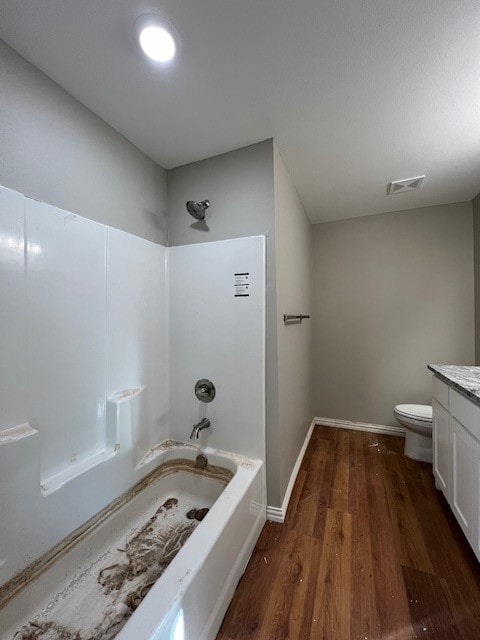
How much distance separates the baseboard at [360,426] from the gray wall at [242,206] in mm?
1514

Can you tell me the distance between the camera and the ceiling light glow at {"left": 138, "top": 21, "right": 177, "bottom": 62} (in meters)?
0.89

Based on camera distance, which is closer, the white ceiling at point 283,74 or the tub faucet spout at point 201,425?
the white ceiling at point 283,74

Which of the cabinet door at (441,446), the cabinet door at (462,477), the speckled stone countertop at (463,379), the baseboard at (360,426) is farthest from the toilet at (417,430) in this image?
the cabinet door at (462,477)

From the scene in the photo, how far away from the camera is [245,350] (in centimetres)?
148

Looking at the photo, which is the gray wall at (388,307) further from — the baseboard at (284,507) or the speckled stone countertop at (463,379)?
the baseboard at (284,507)

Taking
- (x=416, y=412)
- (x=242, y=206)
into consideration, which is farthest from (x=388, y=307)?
(x=242, y=206)

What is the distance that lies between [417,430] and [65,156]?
9.73ft

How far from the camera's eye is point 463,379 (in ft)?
4.62

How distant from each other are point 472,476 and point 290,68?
6.61 ft

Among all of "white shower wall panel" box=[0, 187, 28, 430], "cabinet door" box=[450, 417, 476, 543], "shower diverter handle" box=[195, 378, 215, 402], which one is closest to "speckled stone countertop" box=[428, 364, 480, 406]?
"cabinet door" box=[450, 417, 476, 543]

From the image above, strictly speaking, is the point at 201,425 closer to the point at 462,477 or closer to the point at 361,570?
the point at 361,570

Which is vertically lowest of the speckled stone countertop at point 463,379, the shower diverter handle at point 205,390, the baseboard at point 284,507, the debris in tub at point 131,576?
the baseboard at point 284,507

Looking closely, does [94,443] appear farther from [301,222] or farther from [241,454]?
[301,222]

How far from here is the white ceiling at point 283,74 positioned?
843 mm
